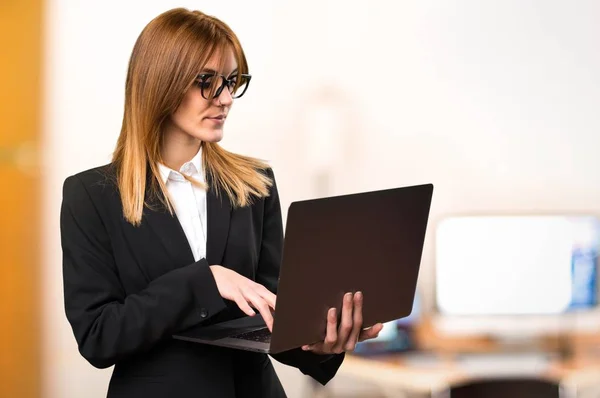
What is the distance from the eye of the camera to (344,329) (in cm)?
A: 147

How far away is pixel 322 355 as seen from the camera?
163cm

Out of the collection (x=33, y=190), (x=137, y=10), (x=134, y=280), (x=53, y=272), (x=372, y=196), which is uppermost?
(x=137, y=10)

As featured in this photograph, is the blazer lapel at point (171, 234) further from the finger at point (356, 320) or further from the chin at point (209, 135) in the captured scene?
the finger at point (356, 320)

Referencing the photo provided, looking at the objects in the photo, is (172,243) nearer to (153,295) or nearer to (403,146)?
(153,295)

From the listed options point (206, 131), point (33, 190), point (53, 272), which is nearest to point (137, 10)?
point (33, 190)

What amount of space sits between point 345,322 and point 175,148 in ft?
1.66

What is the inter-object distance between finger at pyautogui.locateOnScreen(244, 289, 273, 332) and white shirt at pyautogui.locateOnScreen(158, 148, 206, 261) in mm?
214

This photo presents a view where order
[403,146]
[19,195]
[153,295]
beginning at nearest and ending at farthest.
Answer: [153,295] < [19,195] < [403,146]

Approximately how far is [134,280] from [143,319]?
0.12m

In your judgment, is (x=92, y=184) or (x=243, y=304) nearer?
(x=243, y=304)

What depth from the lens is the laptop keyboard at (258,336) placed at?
146 cm

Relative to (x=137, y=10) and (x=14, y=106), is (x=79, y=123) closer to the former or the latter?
(x=14, y=106)

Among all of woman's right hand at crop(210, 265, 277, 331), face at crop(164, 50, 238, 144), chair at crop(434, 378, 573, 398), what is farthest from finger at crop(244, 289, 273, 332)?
chair at crop(434, 378, 573, 398)

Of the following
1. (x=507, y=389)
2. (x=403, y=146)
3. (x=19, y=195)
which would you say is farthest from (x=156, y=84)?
(x=403, y=146)
